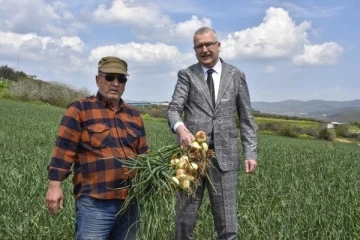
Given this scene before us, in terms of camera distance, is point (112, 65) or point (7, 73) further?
point (7, 73)

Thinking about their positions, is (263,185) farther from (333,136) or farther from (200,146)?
(333,136)

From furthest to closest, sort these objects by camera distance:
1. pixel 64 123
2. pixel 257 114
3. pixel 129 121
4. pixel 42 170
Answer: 1. pixel 257 114
2. pixel 42 170
3. pixel 129 121
4. pixel 64 123

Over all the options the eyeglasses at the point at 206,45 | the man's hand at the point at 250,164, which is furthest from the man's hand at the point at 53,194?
the man's hand at the point at 250,164

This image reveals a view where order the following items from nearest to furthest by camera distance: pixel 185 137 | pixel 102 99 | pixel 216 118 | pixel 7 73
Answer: pixel 102 99, pixel 185 137, pixel 216 118, pixel 7 73

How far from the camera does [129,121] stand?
9.80 feet

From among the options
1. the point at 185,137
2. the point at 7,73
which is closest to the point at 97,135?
the point at 185,137

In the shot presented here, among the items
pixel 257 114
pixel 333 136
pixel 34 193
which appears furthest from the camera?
pixel 257 114

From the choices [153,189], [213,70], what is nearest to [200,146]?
[153,189]

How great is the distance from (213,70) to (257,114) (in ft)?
218

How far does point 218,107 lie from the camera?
3.54 metres

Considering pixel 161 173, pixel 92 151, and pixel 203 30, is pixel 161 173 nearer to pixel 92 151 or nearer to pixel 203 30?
pixel 92 151

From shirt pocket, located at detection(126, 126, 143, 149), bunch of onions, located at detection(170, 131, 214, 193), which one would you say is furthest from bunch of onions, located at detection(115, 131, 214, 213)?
shirt pocket, located at detection(126, 126, 143, 149)

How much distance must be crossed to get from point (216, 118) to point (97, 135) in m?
1.08

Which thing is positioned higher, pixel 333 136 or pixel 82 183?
pixel 82 183
